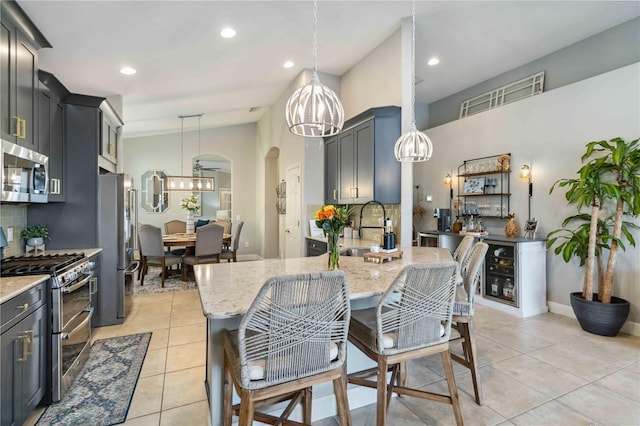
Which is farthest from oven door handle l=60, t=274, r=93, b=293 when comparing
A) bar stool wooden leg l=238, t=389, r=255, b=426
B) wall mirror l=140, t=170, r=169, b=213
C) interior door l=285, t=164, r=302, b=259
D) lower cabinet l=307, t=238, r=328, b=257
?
wall mirror l=140, t=170, r=169, b=213

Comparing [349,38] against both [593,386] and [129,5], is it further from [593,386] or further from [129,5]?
[593,386]

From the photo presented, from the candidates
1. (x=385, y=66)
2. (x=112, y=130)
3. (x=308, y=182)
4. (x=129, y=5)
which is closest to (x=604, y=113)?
(x=385, y=66)

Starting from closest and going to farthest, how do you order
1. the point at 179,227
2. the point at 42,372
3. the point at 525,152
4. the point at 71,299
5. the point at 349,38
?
the point at 42,372 < the point at 71,299 < the point at 349,38 < the point at 525,152 < the point at 179,227

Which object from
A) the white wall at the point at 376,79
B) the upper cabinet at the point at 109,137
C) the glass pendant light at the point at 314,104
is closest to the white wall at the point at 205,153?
the upper cabinet at the point at 109,137

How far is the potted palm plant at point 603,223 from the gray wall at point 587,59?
1.19 metres

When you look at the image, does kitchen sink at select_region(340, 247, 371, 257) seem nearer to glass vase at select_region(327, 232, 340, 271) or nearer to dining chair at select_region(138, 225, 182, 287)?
glass vase at select_region(327, 232, 340, 271)

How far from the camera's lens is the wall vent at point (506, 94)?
4766 millimetres

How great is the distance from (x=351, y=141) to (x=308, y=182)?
117 cm

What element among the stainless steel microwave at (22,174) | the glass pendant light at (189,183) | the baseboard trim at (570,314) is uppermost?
the glass pendant light at (189,183)

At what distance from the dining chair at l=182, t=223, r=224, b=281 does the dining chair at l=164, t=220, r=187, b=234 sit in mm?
1995

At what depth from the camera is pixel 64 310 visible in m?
2.23

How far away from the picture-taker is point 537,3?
3.44 metres

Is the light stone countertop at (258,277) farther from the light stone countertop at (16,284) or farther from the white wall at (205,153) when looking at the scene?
the white wall at (205,153)

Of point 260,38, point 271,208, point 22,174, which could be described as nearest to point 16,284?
point 22,174
